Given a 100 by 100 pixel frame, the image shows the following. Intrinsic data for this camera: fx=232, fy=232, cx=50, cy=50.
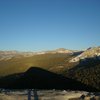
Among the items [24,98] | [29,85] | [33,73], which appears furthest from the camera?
[33,73]

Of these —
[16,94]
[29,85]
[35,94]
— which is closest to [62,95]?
[35,94]

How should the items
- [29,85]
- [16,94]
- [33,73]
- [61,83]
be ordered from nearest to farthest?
[16,94], [29,85], [61,83], [33,73]

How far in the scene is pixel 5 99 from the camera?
22.3 meters

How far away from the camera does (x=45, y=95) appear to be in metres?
23.5

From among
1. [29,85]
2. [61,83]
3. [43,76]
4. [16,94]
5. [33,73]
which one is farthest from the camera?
[33,73]

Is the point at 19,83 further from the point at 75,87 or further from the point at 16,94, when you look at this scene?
the point at 16,94

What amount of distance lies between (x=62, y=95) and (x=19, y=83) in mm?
13169

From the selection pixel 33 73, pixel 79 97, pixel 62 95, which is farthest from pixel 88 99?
pixel 33 73

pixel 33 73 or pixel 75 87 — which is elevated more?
pixel 33 73

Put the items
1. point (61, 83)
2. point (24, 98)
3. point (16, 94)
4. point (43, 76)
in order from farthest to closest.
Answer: point (43, 76) → point (61, 83) → point (16, 94) → point (24, 98)

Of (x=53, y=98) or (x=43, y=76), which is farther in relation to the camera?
(x=43, y=76)

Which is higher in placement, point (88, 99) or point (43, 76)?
point (43, 76)

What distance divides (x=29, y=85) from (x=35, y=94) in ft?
33.6

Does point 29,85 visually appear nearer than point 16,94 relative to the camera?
No
